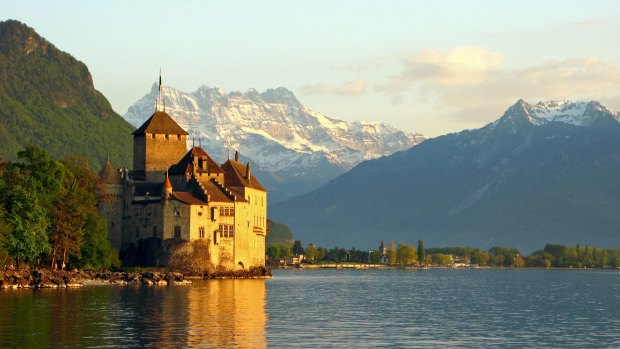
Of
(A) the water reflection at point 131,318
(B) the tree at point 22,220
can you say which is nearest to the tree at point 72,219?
(B) the tree at point 22,220

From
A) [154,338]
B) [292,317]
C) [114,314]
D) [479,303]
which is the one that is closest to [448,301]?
[479,303]

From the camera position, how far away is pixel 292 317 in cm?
9988

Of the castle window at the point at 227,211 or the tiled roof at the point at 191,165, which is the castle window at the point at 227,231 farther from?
the tiled roof at the point at 191,165

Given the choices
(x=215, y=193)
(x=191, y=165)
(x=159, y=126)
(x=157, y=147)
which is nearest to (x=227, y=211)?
(x=215, y=193)

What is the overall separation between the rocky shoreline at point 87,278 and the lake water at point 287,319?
16.7 ft

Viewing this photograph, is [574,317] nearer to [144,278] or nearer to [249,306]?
[249,306]

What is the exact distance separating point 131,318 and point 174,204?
78.1 meters

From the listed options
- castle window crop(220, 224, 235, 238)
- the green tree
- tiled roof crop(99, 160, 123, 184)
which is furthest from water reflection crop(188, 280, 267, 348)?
tiled roof crop(99, 160, 123, 184)

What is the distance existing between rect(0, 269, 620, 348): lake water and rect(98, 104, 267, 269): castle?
30030 millimetres

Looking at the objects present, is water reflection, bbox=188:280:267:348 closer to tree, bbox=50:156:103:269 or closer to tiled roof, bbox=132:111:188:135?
tree, bbox=50:156:103:269

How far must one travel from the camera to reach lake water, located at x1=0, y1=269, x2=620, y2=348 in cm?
7956

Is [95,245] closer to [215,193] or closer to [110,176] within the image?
[110,176]

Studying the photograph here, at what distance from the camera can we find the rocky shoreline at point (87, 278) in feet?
436

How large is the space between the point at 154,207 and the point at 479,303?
5906 centimetres
